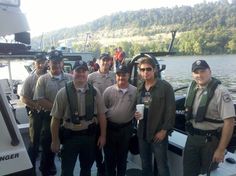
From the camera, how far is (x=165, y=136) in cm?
343

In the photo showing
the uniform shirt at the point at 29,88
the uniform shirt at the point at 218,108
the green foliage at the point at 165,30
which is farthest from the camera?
the green foliage at the point at 165,30

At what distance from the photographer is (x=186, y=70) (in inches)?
1441

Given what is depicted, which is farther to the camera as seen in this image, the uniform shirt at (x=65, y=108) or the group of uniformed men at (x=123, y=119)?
the uniform shirt at (x=65, y=108)

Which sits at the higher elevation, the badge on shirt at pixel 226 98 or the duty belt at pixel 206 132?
the badge on shirt at pixel 226 98

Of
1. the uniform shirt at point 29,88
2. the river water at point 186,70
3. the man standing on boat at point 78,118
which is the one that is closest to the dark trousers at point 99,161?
the man standing on boat at point 78,118

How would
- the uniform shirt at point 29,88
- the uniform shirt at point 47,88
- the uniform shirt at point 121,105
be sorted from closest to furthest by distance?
the uniform shirt at point 121,105 < the uniform shirt at point 47,88 < the uniform shirt at point 29,88

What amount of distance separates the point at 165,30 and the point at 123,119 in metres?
74.5

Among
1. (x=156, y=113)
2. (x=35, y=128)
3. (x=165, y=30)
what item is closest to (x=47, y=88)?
(x=35, y=128)

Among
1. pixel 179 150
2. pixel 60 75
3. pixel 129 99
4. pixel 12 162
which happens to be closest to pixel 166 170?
pixel 179 150

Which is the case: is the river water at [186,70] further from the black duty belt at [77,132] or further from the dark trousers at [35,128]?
the black duty belt at [77,132]

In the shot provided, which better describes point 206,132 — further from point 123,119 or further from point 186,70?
point 186,70

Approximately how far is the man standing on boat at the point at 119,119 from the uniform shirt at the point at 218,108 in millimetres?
867

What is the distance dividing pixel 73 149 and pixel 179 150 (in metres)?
1.13

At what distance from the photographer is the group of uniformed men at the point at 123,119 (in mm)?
3107
